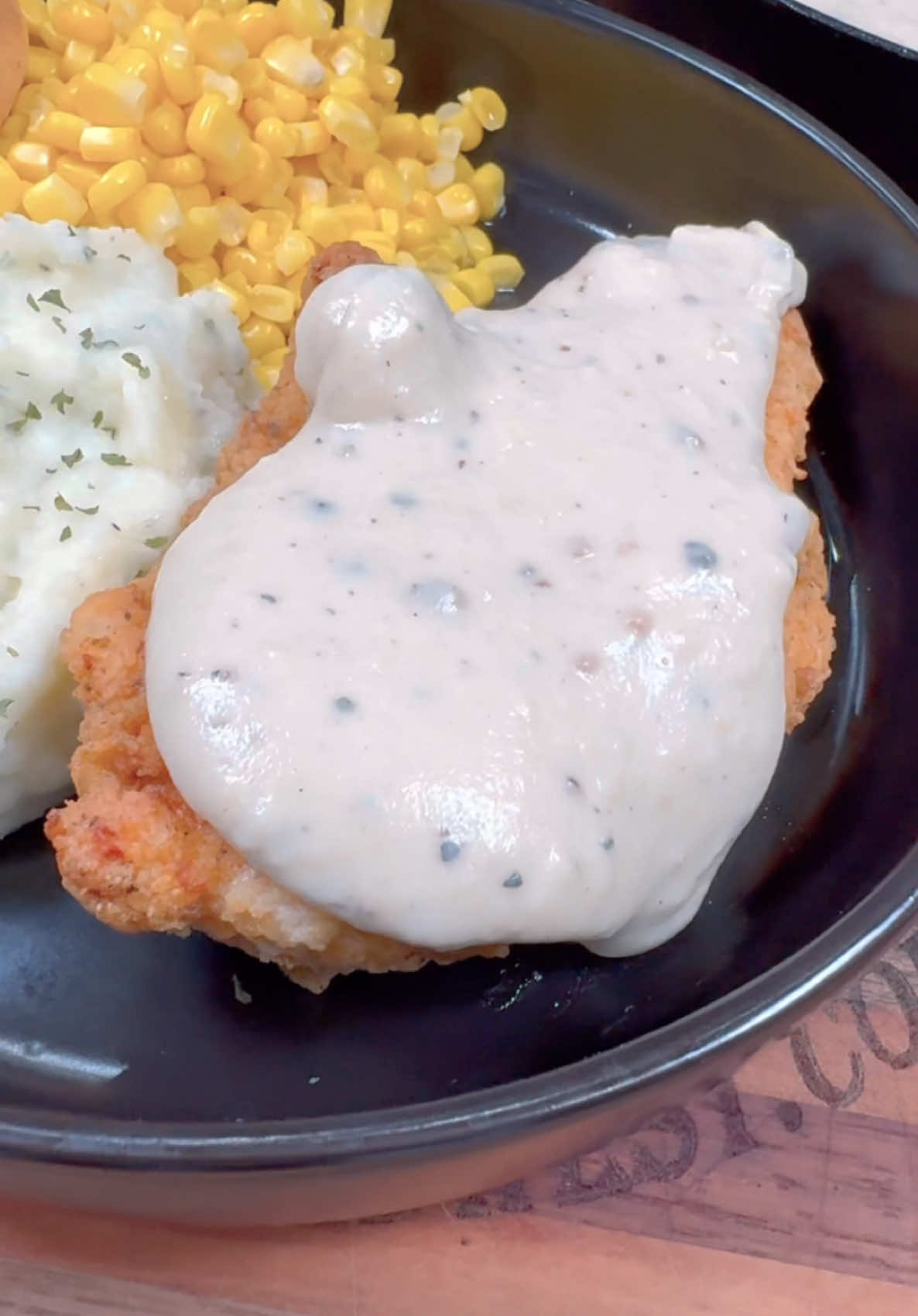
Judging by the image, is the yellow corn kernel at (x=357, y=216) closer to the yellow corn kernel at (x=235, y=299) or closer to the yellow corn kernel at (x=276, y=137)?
the yellow corn kernel at (x=276, y=137)

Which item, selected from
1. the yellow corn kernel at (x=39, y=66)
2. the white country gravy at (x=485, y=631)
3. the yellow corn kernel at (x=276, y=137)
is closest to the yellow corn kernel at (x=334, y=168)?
the yellow corn kernel at (x=276, y=137)

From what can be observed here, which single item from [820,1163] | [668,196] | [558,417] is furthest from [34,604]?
[668,196]

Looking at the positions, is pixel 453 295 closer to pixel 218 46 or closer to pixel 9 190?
pixel 218 46

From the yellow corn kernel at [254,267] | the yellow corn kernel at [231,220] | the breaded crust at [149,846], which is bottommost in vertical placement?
the breaded crust at [149,846]

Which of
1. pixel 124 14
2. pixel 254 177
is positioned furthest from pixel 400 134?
pixel 124 14

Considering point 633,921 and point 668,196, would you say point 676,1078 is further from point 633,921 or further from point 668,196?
point 668,196

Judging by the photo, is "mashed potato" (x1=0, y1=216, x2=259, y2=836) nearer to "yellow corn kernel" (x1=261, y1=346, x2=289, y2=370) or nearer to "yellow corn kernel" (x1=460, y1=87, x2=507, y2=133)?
"yellow corn kernel" (x1=261, y1=346, x2=289, y2=370)
